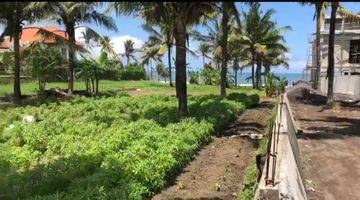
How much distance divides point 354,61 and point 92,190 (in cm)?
3910

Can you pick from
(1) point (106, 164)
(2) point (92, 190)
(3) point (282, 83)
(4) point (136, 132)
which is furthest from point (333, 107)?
(2) point (92, 190)

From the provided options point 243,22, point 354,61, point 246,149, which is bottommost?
point 246,149

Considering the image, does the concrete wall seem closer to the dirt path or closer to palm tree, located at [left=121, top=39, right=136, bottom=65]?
the dirt path

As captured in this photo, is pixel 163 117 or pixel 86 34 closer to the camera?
pixel 163 117

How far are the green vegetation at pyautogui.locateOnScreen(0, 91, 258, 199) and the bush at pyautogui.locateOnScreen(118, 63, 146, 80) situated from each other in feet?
121

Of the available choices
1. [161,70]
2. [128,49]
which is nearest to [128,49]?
[128,49]

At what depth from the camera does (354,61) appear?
4453 cm

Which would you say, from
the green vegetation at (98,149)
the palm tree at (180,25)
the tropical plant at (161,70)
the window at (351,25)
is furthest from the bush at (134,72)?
the palm tree at (180,25)

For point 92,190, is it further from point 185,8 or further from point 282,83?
point 282,83

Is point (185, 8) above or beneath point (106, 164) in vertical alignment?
above

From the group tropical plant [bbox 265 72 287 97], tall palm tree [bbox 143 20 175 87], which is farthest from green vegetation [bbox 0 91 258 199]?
tall palm tree [bbox 143 20 175 87]

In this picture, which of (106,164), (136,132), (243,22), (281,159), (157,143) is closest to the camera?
(281,159)

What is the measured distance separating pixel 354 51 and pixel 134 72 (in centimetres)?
2643

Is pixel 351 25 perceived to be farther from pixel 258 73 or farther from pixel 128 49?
pixel 128 49
